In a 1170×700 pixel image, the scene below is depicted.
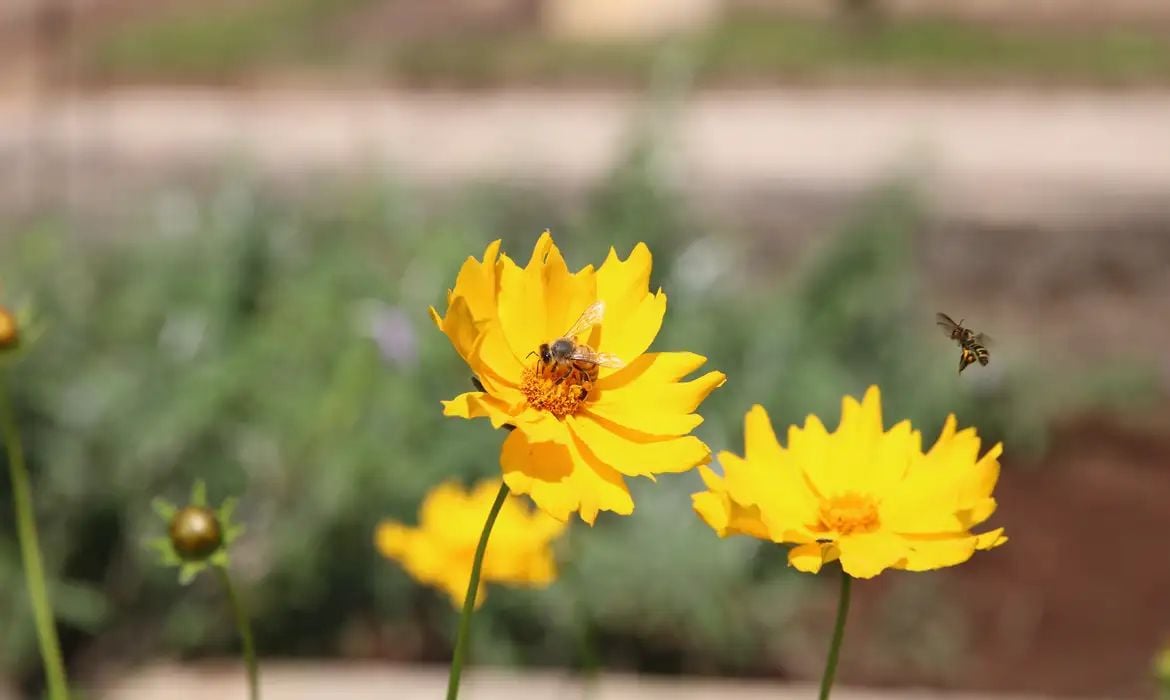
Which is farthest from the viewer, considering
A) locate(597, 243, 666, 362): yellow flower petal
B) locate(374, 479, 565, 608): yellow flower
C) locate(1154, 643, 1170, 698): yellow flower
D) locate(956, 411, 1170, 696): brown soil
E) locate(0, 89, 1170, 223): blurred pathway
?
locate(0, 89, 1170, 223): blurred pathway

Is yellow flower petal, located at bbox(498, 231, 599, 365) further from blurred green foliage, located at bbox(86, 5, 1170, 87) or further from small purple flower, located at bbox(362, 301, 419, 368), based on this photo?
blurred green foliage, located at bbox(86, 5, 1170, 87)

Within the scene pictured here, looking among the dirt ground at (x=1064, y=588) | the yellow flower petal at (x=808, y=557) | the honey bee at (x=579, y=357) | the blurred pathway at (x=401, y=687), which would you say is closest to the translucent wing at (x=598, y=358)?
the honey bee at (x=579, y=357)

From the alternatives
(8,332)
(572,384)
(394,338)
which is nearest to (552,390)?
(572,384)

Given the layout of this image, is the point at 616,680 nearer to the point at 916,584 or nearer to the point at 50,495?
the point at 916,584

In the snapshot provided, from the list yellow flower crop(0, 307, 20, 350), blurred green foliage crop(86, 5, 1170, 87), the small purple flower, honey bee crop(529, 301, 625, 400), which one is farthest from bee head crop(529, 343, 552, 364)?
blurred green foliage crop(86, 5, 1170, 87)

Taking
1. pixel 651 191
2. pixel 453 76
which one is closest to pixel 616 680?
pixel 651 191

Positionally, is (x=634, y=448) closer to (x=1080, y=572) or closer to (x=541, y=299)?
(x=541, y=299)
